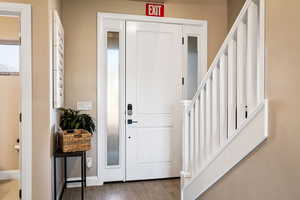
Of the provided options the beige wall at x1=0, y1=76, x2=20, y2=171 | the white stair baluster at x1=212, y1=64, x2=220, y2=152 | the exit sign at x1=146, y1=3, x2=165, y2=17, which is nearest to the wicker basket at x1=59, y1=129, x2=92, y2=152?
the white stair baluster at x1=212, y1=64, x2=220, y2=152

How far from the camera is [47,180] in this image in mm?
2467

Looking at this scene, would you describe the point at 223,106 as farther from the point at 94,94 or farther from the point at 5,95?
the point at 5,95

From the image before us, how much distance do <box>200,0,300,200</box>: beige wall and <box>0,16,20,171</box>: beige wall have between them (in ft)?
11.8

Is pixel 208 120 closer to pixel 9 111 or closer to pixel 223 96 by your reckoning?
pixel 223 96

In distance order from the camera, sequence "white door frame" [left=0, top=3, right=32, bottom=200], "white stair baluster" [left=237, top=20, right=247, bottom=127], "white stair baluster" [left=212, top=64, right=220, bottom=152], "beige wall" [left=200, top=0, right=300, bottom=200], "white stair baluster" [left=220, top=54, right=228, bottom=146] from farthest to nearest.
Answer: "white door frame" [left=0, top=3, right=32, bottom=200] → "white stair baluster" [left=212, top=64, right=220, bottom=152] → "white stair baluster" [left=220, top=54, right=228, bottom=146] → "white stair baluster" [left=237, top=20, right=247, bottom=127] → "beige wall" [left=200, top=0, right=300, bottom=200]

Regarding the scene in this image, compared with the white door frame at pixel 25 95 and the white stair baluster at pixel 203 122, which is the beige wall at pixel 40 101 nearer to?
the white door frame at pixel 25 95

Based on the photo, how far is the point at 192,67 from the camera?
12.7ft

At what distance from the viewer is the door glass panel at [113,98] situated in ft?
11.7

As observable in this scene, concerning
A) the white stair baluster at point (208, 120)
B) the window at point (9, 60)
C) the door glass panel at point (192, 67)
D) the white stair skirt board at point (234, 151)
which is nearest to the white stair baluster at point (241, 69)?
the white stair skirt board at point (234, 151)

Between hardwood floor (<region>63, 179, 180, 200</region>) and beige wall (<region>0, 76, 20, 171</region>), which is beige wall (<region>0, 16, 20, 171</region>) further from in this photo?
hardwood floor (<region>63, 179, 180, 200</region>)

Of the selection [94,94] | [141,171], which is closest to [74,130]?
[94,94]

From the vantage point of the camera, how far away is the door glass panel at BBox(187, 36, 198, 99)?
3.85 metres

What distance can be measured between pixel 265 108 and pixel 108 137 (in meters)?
2.56

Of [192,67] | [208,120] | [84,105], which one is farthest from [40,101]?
[192,67]
